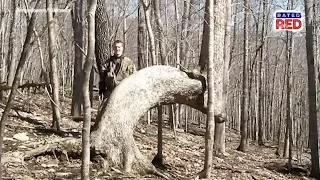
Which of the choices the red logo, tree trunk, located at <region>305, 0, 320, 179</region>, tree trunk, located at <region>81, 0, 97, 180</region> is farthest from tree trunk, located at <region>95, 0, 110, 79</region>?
tree trunk, located at <region>305, 0, 320, 179</region>

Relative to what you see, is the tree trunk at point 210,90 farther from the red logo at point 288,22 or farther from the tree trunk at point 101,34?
the red logo at point 288,22

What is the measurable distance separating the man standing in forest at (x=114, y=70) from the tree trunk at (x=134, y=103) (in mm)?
262

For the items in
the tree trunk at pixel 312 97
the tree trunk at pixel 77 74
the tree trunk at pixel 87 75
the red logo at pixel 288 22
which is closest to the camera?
the tree trunk at pixel 87 75

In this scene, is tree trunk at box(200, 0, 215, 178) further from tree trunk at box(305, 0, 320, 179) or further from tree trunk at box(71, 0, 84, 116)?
tree trunk at box(305, 0, 320, 179)

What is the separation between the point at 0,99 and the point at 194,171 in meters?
5.05

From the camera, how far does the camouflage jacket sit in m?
6.59

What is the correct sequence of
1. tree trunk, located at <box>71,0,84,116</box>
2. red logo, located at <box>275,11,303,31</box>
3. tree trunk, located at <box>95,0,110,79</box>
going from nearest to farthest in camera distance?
tree trunk, located at <box>95,0,110,79</box>
red logo, located at <box>275,11,303,31</box>
tree trunk, located at <box>71,0,84,116</box>

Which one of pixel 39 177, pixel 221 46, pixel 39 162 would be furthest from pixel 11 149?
pixel 221 46

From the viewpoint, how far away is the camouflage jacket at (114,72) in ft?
21.6

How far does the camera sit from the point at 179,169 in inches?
291

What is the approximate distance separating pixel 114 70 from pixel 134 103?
0.69 metres

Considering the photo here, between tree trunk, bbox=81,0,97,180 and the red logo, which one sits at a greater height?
the red logo

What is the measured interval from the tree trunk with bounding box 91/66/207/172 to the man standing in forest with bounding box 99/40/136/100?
0.26 meters

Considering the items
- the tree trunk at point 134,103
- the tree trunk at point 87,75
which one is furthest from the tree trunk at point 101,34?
the tree trunk at point 87,75
